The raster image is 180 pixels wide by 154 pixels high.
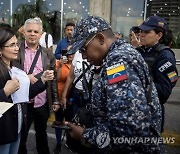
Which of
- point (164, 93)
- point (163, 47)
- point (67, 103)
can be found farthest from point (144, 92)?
point (67, 103)

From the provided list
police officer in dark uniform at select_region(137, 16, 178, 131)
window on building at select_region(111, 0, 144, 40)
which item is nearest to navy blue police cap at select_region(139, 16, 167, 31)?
police officer in dark uniform at select_region(137, 16, 178, 131)

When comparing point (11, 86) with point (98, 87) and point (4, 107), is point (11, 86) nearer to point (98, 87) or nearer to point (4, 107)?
point (4, 107)

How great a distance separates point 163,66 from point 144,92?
1328 mm

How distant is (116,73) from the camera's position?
52.7 inches

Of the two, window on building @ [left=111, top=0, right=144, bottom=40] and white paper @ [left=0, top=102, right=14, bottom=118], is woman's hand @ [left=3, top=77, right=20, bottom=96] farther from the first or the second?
window on building @ [left=111, top=0, right=144, bottom=40]

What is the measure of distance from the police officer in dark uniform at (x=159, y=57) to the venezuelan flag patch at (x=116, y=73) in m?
1.30

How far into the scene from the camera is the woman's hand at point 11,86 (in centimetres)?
216

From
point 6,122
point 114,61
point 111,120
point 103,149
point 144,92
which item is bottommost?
point 6,122

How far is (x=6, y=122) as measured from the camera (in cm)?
221

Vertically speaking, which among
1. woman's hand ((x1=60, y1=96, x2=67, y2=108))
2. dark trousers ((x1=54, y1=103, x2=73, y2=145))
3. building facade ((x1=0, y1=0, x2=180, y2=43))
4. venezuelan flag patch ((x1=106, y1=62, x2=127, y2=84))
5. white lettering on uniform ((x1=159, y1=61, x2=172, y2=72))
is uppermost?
building facade ((x1=0, y1=0, x2=180, y2=43))

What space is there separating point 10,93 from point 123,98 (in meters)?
1.22

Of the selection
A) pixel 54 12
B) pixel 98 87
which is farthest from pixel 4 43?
pixel 54 12

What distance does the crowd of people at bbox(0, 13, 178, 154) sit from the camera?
1318mm

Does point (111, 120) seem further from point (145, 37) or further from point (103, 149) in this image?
point (145, 37)
